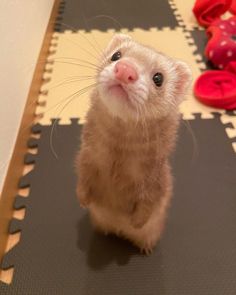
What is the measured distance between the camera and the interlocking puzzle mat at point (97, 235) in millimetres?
1023

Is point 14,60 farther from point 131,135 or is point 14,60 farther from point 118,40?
point 131,135

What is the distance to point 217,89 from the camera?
164 cm

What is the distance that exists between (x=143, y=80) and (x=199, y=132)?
2.74 ft

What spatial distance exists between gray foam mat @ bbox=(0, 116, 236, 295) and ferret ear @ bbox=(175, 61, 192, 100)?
0.51m

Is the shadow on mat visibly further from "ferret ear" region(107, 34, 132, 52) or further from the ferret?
"ferret ear" region(107, 34, 132, 52)

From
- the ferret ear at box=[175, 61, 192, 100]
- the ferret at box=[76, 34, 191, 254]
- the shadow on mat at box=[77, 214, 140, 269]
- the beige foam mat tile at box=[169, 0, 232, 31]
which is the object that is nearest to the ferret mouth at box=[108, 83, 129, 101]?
the ferret at box=[76, 34, 191, 254]

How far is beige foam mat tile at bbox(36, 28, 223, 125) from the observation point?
154 cm

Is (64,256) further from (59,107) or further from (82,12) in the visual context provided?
(82,12)

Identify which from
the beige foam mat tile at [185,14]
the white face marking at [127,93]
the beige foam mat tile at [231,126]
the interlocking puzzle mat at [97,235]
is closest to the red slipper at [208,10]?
the beige foam mat tile at [185,14]

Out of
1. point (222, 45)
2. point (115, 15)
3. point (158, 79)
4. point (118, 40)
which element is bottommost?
point (158, 79)

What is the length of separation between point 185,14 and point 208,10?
0.19m

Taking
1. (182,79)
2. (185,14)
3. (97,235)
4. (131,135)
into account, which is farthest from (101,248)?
(185,14)

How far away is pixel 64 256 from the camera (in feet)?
3.51

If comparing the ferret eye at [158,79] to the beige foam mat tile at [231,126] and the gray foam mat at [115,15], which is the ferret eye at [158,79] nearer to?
the beige foam mat tile at [231,126]
